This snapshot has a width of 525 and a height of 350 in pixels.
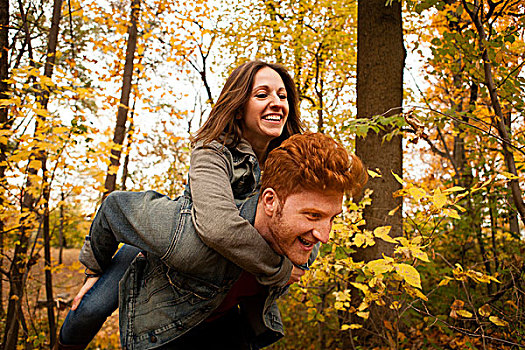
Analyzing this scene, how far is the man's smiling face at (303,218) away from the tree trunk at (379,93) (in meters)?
2.36

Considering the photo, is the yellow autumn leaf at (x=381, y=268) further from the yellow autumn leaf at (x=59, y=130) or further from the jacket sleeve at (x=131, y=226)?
the yellow autumn leaf at (x=59, y=130)

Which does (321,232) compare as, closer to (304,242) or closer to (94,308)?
(304,242)

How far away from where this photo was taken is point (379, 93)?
3.60 meters

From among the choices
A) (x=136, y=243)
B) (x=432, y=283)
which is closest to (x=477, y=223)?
(x=432, y=283)

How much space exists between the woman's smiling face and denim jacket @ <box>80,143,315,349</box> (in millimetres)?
128

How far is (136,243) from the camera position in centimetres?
140

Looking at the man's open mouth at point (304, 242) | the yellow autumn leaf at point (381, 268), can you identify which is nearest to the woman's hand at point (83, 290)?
the man's open mouth at point (304, 242)

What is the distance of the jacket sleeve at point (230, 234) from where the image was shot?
1.17 metres

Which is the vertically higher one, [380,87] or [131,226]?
[380,87]

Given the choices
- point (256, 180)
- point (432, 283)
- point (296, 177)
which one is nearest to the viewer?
point (296, 177)

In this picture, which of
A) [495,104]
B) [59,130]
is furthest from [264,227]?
[59,130]

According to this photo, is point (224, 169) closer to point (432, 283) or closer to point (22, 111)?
point (22, 111)

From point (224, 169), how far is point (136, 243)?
41 cm

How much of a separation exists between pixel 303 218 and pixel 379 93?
2754 millimetres
